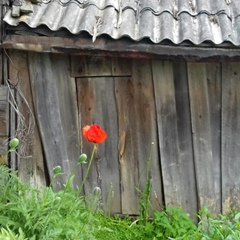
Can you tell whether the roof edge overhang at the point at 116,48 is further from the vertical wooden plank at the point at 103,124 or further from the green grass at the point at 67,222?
the green grass at the point at 67,222

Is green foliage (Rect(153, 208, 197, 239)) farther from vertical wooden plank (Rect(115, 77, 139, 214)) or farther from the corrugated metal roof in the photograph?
the corrugated metal roof

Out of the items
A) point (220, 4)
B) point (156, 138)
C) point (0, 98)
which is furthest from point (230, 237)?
point (0, 98)

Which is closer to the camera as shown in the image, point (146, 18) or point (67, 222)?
point (67, 222)

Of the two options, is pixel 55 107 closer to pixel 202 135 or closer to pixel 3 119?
pixel 3 119

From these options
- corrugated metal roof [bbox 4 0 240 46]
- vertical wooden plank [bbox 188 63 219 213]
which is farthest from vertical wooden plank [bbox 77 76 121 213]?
vertical wooden plank [bbox 188 63 219 213]

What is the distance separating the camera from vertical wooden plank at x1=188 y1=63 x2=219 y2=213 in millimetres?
4023

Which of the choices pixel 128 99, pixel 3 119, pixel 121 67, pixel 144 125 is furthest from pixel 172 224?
pixel 3 119

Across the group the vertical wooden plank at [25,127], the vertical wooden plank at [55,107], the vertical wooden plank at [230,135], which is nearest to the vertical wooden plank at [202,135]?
the vertical wooden plank at [230,135]

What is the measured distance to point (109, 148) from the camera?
13.7ft

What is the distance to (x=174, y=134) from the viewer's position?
411 centimetres

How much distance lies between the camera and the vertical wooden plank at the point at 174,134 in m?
4.02

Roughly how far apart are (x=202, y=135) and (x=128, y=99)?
78 centimetres

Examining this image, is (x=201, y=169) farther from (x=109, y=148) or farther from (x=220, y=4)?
(x=220, y=4)

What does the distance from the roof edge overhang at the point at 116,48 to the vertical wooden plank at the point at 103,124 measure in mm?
473
